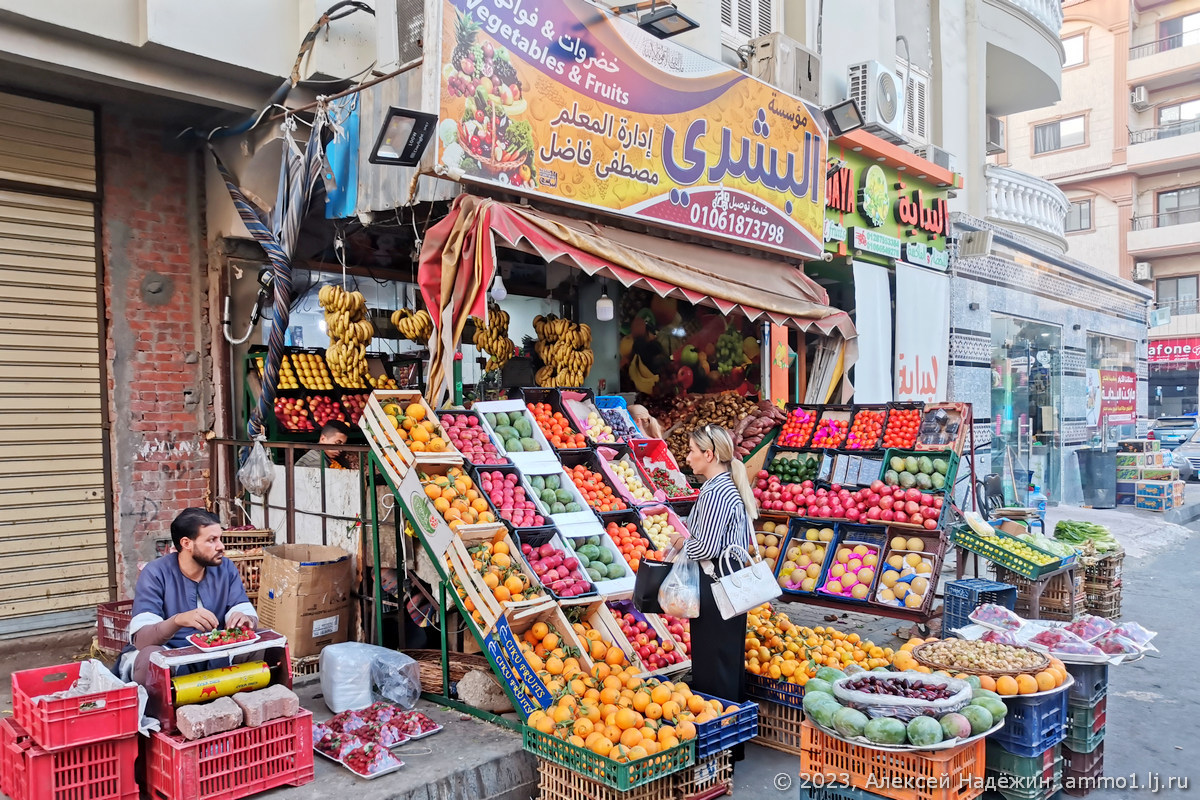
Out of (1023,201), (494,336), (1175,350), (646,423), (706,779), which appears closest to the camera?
(706,779)

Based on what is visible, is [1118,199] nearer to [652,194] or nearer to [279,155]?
[652,194]

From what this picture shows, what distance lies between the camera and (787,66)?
32.1 feet

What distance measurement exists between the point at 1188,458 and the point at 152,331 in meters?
26.0

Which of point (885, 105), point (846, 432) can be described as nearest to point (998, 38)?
point (885, 105)

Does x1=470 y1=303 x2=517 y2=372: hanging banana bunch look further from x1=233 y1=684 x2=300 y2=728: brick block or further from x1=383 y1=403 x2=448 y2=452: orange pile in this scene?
x1=233 y1=684 x2=300 y2=728: brick block

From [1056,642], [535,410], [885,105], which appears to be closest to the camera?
[1056,642]

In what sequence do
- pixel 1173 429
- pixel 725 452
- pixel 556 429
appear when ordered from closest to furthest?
1. pixel 725 452
2. pixel 556 429
3. pixel 1173 429

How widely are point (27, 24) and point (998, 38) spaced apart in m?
14.7

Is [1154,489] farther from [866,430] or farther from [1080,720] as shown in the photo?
[1080,720]

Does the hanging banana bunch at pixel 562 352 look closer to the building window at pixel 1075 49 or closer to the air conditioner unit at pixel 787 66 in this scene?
the air conditioner unit at pixel 787 66

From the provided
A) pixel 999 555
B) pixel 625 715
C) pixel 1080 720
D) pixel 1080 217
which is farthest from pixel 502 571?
pixel 1080 217

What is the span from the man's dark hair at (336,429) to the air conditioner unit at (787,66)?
6235 millimetres

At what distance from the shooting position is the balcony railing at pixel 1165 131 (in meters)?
31.5

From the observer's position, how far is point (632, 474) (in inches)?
264
